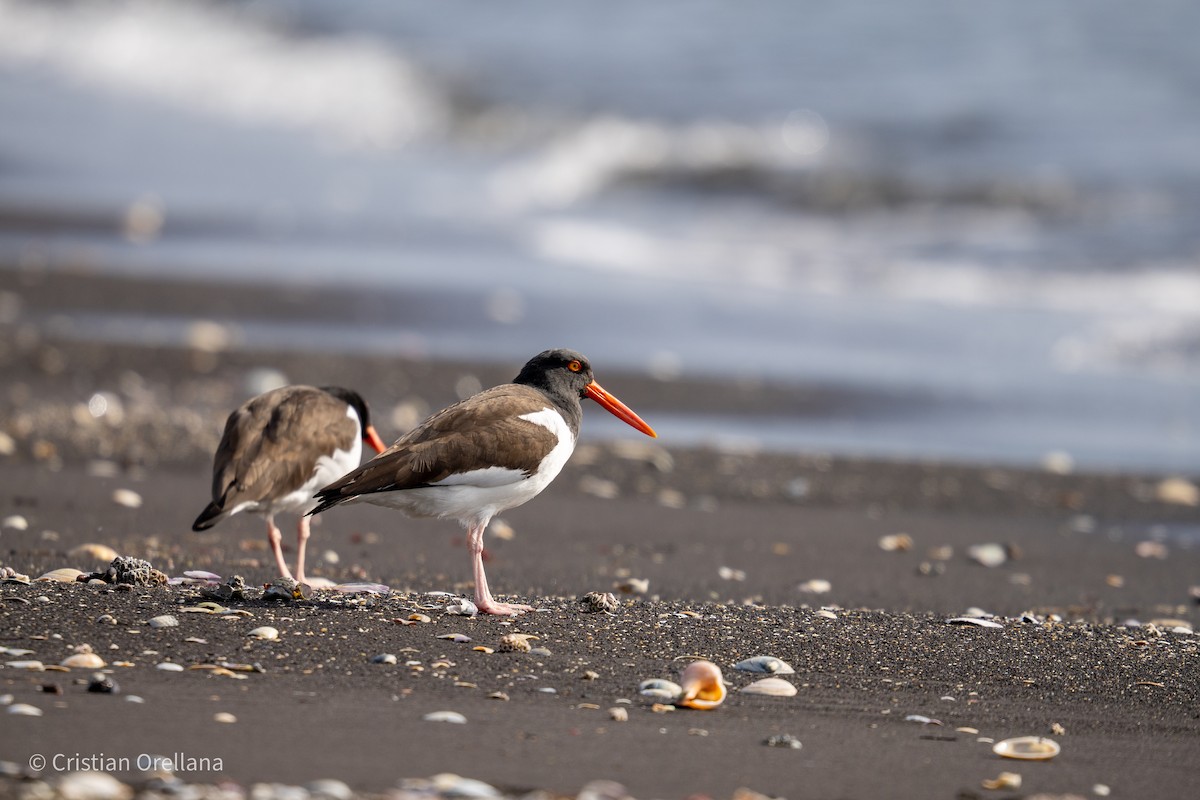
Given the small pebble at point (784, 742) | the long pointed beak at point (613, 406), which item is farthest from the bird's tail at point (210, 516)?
the small pebble at point (784, 742)

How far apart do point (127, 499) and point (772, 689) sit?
389cm

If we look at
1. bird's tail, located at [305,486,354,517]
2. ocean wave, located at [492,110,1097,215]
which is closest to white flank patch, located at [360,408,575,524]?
bird's tail, located at [305,486,354,517]

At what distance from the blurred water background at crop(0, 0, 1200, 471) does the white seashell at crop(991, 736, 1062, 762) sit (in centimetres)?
515

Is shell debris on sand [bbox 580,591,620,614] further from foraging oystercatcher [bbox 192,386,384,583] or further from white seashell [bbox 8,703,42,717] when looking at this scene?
white seashell [bbox 8,703,42,717]

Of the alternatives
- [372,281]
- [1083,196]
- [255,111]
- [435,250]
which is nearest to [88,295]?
[372,281]

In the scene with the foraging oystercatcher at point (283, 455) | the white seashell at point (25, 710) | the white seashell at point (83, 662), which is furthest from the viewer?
the foraging oystercatcher at point (283, 455)

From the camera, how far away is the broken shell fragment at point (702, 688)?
14.7 ft

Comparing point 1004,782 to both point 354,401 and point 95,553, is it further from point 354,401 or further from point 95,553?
point 95,553

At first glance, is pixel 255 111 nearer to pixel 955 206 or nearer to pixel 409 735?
pixel 955 206

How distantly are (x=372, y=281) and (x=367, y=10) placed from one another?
2284cm

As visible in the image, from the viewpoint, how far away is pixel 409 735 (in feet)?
13.3

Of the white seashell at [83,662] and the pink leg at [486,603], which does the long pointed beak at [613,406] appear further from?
the white seashell at [83,662]

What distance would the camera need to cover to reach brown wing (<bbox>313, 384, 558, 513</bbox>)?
5.28 m

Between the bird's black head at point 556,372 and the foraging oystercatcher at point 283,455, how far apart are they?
89cm
